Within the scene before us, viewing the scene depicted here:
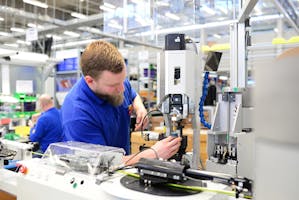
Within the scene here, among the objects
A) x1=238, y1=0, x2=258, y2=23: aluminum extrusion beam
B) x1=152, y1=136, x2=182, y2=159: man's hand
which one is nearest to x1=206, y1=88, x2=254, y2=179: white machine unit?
x1=238, y1=0, x2=258, y2=23: aluminum extrusion beam

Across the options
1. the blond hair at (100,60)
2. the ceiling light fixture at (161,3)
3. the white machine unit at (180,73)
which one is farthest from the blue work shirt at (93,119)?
the ceiling light fixture at (161,3)

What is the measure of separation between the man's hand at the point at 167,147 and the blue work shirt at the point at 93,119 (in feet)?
1.18

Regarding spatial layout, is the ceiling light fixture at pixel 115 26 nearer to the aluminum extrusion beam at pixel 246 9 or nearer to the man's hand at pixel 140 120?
the aluminum extrusion beam at pixel 246 9

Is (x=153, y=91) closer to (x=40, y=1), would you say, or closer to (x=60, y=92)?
(x=60, y=92)

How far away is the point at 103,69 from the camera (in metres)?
1.46

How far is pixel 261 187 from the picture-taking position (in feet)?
1.56

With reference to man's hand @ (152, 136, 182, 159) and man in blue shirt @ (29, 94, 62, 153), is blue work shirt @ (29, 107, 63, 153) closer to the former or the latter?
man in blue shirt @ (29, 94, 62, 153)

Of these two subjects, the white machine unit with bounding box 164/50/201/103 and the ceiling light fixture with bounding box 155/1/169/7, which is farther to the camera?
the ceiling light fixture with bounding box 155/1/169/7

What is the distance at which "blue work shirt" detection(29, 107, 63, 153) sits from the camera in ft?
11.6

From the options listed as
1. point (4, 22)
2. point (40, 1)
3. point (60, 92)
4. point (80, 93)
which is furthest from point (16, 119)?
point (4, 22)

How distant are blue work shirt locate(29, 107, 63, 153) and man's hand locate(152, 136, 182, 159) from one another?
2582 mm

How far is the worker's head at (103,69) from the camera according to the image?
1449 mm

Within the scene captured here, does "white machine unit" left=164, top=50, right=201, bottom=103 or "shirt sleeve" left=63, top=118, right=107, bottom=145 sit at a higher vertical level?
"white machine unit" left=164, top=50, right=201, bottom=103

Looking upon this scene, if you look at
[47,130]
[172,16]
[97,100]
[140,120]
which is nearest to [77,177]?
[97,100]
